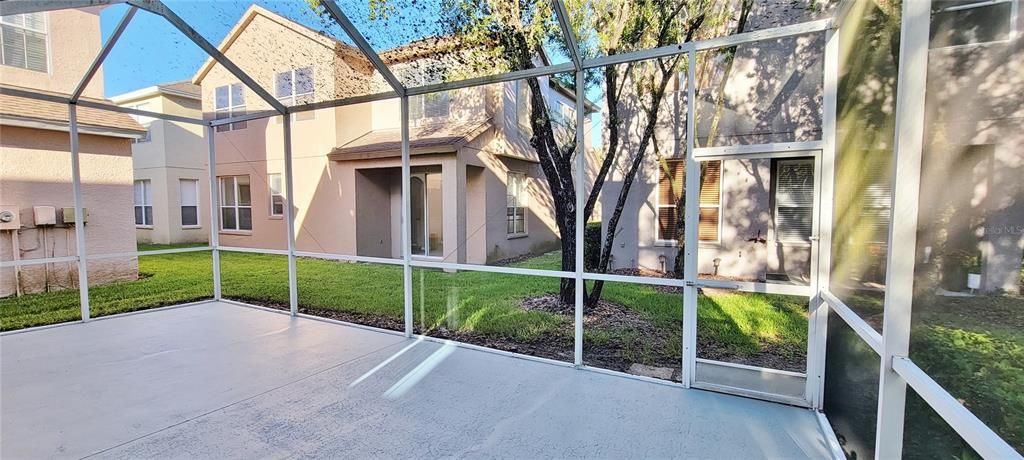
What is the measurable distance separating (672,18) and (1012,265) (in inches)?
167

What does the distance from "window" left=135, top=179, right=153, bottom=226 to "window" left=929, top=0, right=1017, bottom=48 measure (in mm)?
17120

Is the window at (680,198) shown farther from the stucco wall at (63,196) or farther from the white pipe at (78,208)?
the stucco wall at (63,196)

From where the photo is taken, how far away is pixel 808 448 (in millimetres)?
2428

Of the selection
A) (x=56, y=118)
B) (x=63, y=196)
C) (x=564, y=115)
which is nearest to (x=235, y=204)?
(x=63, y=196)

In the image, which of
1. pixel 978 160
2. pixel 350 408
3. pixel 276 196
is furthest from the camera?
pixel 276 196

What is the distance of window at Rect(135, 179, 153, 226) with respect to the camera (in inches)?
521

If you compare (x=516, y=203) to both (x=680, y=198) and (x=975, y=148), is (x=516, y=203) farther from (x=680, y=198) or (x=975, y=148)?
(x=975, y=148)

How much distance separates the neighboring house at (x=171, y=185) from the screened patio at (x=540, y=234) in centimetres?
601

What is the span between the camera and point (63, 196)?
7.16 metres

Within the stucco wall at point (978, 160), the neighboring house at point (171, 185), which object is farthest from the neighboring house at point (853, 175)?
the neighboring house at point (171, 185)

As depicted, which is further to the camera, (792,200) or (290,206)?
(290,206)

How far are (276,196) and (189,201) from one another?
25.8ft

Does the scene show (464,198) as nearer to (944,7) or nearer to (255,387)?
(255,387)

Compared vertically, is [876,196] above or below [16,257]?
above
